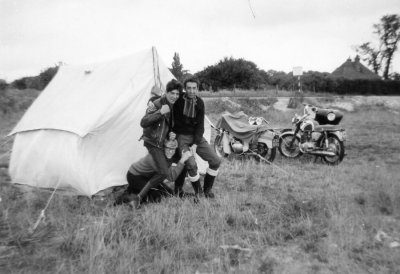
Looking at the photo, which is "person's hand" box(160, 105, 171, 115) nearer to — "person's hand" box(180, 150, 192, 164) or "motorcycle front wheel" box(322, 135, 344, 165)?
"person's hand" box(180, 150, 192, 164)

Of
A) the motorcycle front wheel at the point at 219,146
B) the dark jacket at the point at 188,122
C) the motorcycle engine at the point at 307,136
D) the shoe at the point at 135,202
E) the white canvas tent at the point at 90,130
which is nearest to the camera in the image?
the shoe at the point at 135,202

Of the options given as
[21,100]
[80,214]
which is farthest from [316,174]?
[21,100]

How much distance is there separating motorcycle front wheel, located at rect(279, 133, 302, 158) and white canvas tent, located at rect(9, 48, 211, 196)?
10.0 ft

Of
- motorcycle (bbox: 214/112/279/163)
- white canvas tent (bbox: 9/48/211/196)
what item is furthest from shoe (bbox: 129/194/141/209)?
motorcycle (bbox: 214/112/279/163)

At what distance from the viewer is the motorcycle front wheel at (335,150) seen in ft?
21.3

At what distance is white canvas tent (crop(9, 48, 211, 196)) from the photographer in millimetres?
4520

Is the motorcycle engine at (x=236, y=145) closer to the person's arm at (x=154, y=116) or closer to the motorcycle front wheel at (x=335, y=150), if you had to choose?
the motorcycle front wheel at (x=335, y=150)

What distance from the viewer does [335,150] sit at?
654cm

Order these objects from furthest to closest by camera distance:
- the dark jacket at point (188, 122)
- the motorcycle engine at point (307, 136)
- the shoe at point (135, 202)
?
1. the motorcycle engine at point (307, 136)
2. the dark jacket at point (188, 122)
3. the shoe at point (135, 202)

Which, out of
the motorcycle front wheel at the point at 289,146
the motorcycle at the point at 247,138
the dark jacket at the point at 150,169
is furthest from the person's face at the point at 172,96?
the motorcycle front wheel at the point at 289,146

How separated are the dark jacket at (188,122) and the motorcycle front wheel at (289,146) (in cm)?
318

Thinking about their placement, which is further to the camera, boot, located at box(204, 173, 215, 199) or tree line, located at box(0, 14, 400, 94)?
tree line, located at box(0, 14, 400, 94)

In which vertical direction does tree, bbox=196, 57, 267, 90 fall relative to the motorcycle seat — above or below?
above

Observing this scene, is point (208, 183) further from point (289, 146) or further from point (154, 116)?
point (289, 146)
